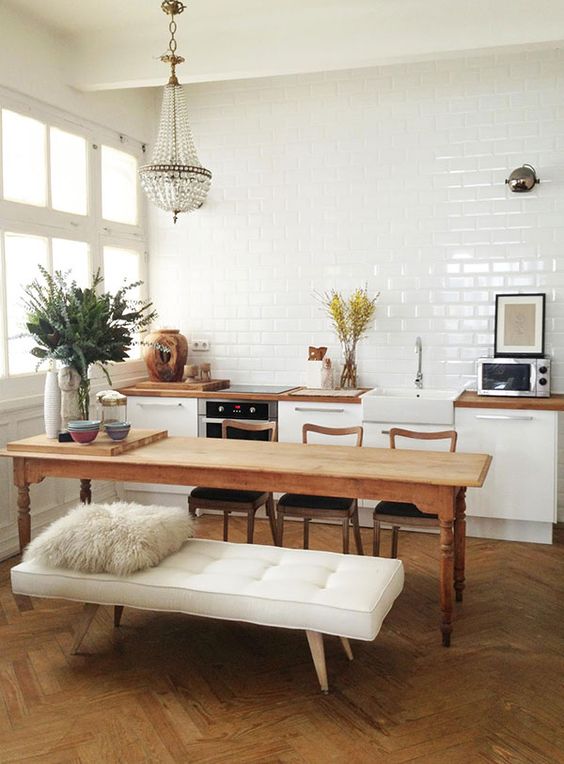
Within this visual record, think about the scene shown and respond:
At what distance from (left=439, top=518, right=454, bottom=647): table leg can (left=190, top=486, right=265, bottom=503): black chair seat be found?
4.37 feet

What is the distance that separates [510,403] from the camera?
5203 millimetres

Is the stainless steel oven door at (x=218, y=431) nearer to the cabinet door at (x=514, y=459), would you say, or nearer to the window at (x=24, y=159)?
the cabinet door at (x=514, y=459)

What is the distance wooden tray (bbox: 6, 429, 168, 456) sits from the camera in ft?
13.4

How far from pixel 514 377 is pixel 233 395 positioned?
6.73 ft

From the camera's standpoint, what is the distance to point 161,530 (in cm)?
348

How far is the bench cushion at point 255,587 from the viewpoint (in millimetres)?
2986

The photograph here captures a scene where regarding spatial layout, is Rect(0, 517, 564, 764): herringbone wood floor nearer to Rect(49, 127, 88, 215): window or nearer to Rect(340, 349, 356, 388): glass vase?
Rect(340, 349, 356, 388): glass vase

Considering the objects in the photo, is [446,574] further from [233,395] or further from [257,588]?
[233,395]

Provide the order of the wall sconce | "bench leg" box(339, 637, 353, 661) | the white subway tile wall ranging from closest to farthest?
"bench leg" box(339, 637, 353, 661) < the wall sconce < the white subway tile wall

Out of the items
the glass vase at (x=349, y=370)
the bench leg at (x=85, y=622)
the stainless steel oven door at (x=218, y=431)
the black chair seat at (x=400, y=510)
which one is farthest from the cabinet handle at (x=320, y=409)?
the bench leg at (x=85, y=622)

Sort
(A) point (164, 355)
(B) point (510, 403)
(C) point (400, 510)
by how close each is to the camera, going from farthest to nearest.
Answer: (A) point (164, 355), (B) point (510, 403), (C) point (400, 510)

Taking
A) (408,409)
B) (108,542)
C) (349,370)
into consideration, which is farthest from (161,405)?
(108,542)

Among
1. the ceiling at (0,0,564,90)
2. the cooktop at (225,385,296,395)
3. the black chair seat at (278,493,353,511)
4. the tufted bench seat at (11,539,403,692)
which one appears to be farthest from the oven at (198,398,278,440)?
the ceiling at (0,0,564,90)

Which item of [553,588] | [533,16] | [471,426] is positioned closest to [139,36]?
[533,16]
